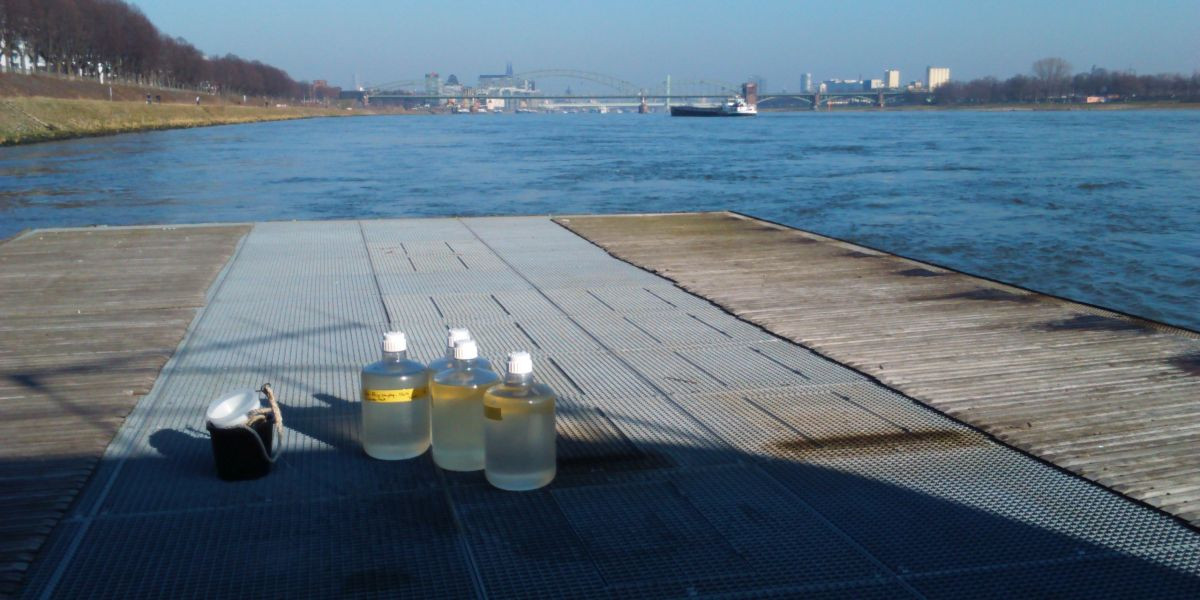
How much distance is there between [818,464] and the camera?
3502 mm

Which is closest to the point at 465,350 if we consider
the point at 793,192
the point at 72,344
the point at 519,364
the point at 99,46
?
the point at 519,364

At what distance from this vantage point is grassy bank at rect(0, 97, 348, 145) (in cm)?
4378

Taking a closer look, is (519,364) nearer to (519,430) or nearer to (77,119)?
(519,430)

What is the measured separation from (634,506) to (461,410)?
62cm

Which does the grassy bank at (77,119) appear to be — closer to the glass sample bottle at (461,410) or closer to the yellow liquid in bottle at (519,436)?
the glass sample bottle at (461,410)

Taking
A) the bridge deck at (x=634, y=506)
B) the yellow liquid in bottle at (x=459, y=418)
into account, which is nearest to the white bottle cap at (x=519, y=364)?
the yellow liquid in bottle at (x=459, y=418)

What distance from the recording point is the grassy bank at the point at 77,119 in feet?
144

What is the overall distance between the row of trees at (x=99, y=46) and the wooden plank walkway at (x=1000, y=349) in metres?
70.1

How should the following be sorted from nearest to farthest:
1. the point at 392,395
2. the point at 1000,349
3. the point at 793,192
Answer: the point at 392,395 < the point at 1000,349 < the point at 793,192

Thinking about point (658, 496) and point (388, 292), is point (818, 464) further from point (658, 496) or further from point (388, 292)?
point (388, 292)

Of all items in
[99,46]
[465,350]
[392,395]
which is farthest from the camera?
[99,46]

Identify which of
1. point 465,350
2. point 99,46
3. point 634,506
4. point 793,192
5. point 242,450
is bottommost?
point 793,192

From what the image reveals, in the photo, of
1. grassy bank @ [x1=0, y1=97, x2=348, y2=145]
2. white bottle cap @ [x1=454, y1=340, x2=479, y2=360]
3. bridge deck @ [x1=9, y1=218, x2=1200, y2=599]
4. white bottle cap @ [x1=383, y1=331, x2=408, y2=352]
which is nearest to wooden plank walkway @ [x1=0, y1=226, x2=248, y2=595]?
bridge deck @ [x1=9, y1=218, x2=1200, y2=599]

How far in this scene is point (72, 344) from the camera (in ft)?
17.0
